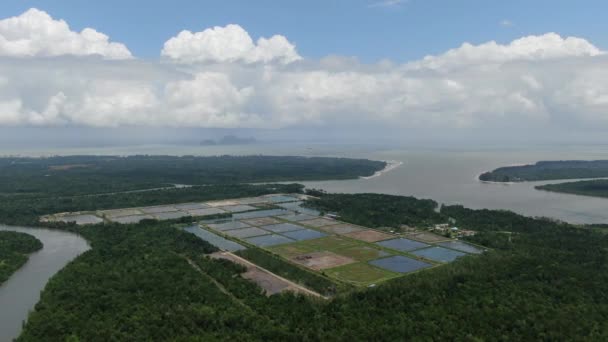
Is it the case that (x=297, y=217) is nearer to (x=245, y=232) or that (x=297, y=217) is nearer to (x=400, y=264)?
(x=245, y=232)

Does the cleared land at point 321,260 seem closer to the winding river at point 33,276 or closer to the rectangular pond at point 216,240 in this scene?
the rectangular pond at point 216,240

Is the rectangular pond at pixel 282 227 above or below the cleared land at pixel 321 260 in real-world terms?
above

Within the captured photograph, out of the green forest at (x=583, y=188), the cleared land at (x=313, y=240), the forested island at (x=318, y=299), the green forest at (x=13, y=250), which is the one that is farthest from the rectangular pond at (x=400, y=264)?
the green forest at (x=583, y=188)

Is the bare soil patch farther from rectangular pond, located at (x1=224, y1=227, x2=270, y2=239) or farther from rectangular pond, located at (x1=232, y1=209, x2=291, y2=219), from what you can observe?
rectangular pond, located at (x1=232, y1=209, x2=291, y2=219)

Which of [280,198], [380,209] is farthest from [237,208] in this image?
[380,209]

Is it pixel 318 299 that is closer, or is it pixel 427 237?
pixel 318 299

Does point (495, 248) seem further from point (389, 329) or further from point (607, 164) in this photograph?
point (607, 164)
